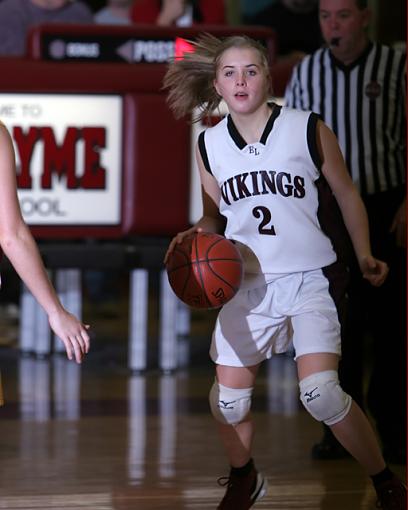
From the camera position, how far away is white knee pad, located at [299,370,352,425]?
12.8ft

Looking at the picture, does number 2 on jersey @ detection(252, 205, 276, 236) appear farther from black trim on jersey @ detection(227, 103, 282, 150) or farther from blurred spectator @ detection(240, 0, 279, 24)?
blurred spectator @ detection(240, 0, 279, 24)

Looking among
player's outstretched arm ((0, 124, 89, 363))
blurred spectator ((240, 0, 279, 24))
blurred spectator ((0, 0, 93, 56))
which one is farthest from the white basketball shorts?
blurred spectator ((240, 0, 279, 24))

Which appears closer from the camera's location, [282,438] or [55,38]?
[282,438]

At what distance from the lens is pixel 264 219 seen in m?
4.06

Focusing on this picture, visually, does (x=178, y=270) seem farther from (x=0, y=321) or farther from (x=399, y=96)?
(x=0, y=321)

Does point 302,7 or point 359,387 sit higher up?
point 302,7

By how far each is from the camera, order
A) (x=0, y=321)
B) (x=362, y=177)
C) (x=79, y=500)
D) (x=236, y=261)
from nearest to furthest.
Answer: (x=236, y=261), (x=79, y=500), (x=362, y=177), (x=0, y=321)

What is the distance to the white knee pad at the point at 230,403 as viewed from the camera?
160 inches

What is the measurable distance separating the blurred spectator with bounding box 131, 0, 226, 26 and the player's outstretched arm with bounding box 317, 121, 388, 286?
3591 mm

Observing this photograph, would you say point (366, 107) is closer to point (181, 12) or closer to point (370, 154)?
point (370, 154)

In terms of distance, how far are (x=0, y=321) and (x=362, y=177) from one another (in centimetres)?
420

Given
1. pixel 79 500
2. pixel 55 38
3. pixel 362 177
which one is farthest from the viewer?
pixel 55 38

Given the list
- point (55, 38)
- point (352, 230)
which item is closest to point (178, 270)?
point (352, 230)

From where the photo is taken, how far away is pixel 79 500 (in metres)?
4.51
